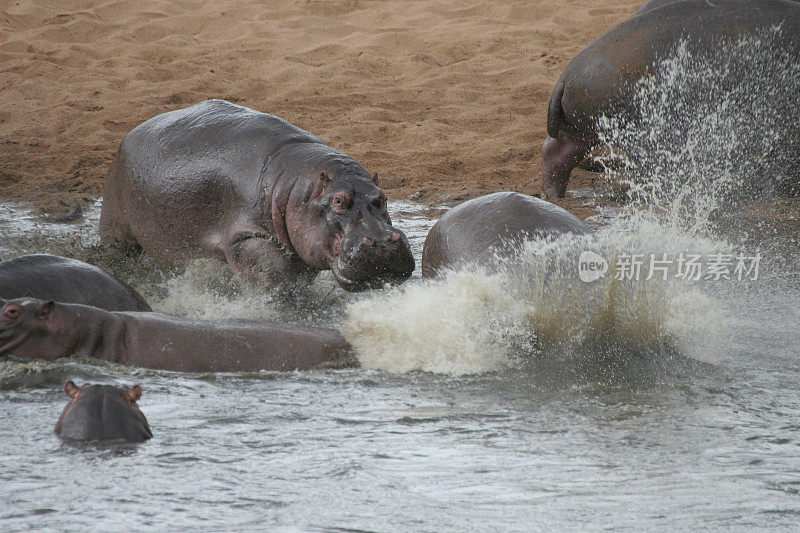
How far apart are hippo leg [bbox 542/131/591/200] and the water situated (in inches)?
90.8

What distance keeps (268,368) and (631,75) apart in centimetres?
383

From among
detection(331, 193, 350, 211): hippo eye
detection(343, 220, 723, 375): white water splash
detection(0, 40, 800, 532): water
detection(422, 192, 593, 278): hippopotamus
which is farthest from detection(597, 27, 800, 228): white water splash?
detection(331, 193, 350, 211): hippo eye

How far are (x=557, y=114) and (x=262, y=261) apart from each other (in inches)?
128

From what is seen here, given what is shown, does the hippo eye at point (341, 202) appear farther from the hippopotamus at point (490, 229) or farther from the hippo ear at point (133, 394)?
the hippo ear at point (133, 394)

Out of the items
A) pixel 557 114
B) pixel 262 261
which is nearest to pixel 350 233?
pixel 262 261

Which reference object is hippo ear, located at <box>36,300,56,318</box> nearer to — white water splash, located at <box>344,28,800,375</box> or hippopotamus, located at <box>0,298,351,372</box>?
hippopotamus, located at <box>0,298,351,372</box>

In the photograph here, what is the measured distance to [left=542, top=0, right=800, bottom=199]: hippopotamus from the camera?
20.5 ft

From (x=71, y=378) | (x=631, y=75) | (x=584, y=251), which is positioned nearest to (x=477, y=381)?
(x=584, y=251)

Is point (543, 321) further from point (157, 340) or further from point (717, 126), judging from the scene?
point (717, 126)

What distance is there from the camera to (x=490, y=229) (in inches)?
176

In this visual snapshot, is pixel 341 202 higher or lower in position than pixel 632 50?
lower

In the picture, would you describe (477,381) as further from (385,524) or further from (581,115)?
(581,115)

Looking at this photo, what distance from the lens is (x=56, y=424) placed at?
Answer: 2992mm

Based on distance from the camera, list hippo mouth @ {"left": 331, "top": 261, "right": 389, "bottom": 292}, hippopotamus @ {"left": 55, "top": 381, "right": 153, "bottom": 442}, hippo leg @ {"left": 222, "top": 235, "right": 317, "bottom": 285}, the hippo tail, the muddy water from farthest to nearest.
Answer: the hippo tail < hippo leg @ {"left": 222, "top": 235, "right": 317, "bottom": 285} < hippo mouth @ {"left": 331, "top": 261, "right": 389, "bottom": 292} < hippopotamus @ {"left": 55, "top": 381, "right": 153, "bottom": 442} < the muddy water
